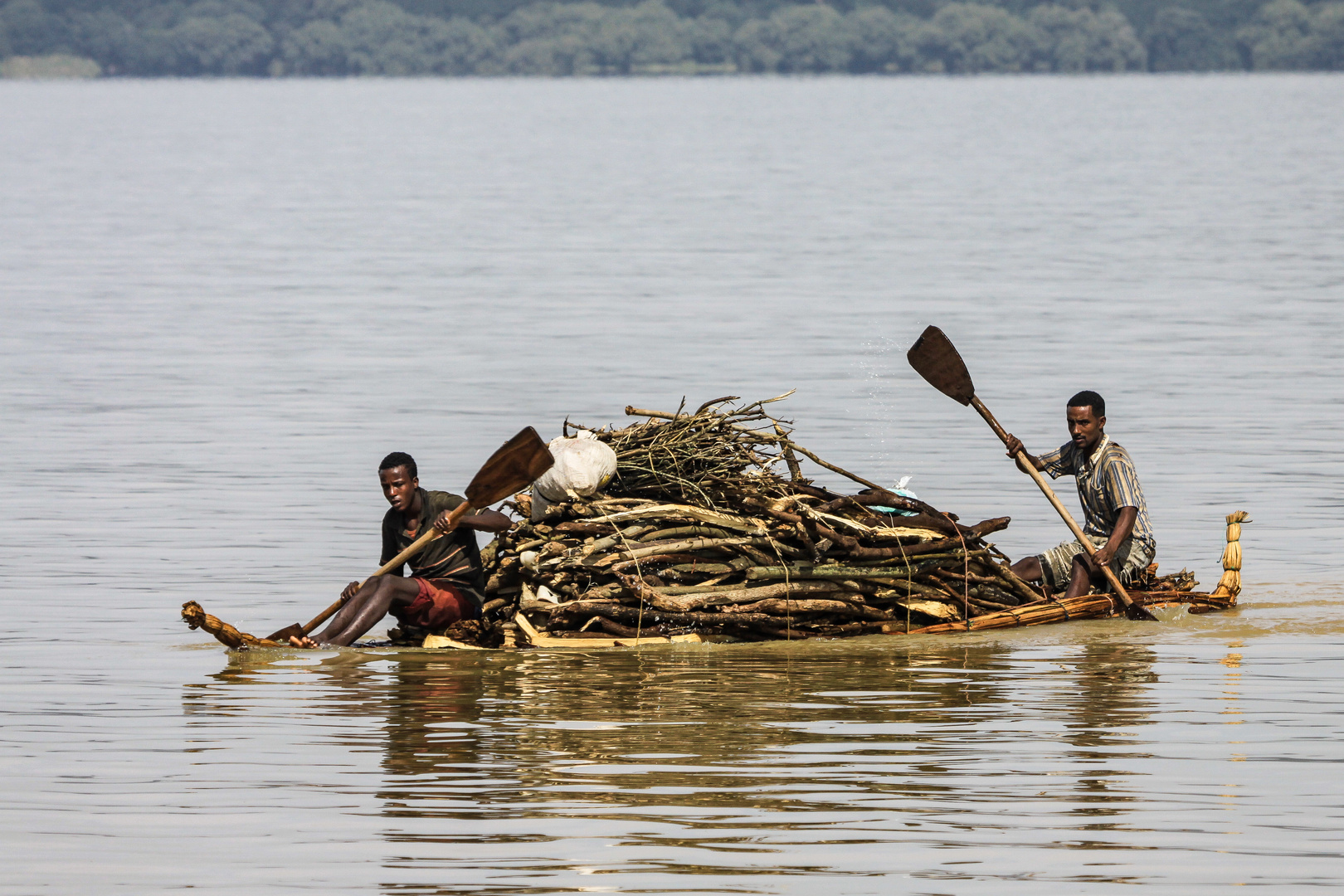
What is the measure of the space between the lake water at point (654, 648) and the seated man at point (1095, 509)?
1.51 ft

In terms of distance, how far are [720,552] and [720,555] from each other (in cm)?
3

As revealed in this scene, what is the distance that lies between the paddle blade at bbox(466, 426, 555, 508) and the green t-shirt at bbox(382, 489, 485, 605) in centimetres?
46

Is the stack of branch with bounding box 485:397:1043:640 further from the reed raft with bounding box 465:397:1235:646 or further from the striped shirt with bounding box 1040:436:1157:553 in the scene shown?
the striped shirt with bounding box 1040:436:1157:553

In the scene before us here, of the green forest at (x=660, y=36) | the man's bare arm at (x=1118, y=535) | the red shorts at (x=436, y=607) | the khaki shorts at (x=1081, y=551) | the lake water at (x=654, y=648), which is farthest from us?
the green forest at (x=660, y=36)

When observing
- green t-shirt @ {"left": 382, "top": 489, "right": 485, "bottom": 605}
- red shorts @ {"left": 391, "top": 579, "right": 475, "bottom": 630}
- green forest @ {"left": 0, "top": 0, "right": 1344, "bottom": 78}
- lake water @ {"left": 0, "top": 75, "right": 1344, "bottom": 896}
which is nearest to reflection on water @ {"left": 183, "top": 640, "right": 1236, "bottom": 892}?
lake water @ {"left": 0, "top": 75, "right": 1344, "bottom": 896}

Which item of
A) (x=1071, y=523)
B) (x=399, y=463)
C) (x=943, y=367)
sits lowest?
(x=1071, y=523)

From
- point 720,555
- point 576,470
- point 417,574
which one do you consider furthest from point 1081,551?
point 417,574

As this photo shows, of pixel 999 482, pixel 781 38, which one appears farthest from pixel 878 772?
pixel 781 38

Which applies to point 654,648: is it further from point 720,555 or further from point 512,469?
point 512,469

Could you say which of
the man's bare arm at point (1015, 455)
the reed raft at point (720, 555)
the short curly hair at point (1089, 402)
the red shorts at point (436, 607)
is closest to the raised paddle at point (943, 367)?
the man's bare arm at point (1015, 455)

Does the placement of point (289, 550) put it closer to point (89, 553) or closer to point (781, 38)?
point (89, 553)

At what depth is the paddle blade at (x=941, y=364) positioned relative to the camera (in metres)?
13.2

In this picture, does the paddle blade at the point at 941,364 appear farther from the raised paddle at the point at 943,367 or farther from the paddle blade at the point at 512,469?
Result: the paddle blade at the point at 512,469

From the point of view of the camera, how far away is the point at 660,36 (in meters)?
155
